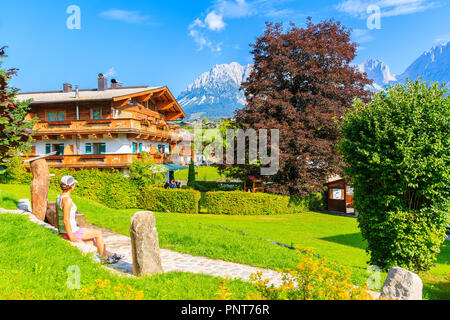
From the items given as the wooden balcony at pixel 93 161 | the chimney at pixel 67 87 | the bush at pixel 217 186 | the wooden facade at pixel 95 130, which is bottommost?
the bush at pixel 217 186

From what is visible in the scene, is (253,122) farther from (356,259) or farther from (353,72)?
(356,259)

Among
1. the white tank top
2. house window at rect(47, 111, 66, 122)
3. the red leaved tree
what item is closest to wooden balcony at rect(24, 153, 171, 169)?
house window at rect(47, 111, 66, 122)

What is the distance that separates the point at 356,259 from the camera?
13766 mm

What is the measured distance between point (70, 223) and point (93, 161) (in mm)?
24944

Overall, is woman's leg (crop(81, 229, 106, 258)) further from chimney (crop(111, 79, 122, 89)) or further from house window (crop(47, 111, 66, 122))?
chimney (crop(111, 79, 122, 89))

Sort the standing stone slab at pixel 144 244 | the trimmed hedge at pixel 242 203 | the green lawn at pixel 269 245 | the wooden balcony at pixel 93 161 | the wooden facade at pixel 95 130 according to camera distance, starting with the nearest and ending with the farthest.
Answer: the standing stone slab at pixel 144 244 < the green lawn at pixel 269 245 < the trimmed hedge at pixel 242 203 < the wooden balcony at pixel 93 161 < the wooden facade at pixel 95 130

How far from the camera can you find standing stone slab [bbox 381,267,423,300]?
584 centimetres

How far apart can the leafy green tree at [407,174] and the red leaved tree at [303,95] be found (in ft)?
55.9

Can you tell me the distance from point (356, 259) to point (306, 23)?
2660 cm

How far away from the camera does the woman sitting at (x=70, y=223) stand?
8.09 metres

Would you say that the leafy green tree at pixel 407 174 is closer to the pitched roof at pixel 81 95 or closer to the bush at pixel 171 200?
the bush at pixel 171 200

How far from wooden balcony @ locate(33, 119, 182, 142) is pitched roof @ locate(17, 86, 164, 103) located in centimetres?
244

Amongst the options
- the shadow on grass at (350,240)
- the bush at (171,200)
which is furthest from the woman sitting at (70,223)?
the bush at (171,200)
